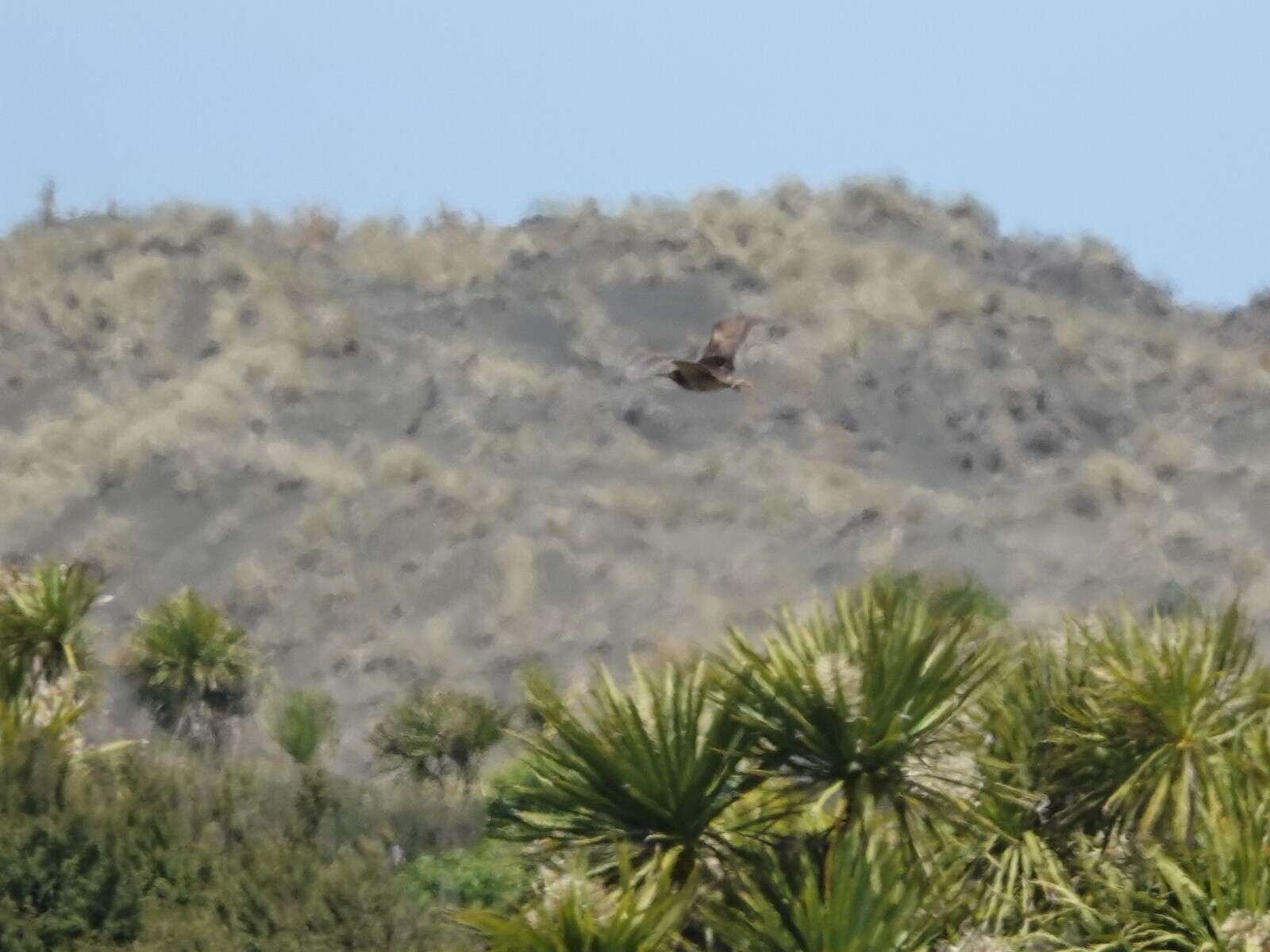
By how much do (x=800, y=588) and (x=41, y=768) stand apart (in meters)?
29.0

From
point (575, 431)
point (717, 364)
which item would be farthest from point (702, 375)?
point (575, 431)

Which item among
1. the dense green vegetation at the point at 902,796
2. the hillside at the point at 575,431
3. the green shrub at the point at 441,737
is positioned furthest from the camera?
the hillside at the point at 575,431

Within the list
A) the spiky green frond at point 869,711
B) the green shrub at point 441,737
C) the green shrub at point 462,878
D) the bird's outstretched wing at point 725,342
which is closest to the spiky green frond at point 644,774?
the spiky green frond at point 869,711

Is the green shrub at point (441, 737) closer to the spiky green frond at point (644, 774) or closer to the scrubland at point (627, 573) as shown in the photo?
the scrubland at point (627, 573)

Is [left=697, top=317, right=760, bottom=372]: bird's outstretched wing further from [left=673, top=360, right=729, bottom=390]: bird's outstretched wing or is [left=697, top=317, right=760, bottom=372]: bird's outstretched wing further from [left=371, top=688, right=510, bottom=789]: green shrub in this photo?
[left=371, top=688, right=510, bottom=789]: green shrub

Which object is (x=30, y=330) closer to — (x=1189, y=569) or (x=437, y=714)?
(x=437, y=714)

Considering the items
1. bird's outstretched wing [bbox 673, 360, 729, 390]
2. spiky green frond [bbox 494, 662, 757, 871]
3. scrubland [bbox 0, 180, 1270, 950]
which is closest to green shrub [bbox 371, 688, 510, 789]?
scrubland [bbox 0, 180, 1270, 950]

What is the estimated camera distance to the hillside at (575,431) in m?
44.1

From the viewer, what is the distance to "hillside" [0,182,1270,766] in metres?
44.1

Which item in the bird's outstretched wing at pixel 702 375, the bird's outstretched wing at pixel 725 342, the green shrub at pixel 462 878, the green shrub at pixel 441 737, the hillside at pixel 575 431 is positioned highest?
the hillside at pixel 575 431

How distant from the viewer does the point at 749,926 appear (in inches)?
367

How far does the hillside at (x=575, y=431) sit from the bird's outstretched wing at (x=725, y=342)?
80.1 ft

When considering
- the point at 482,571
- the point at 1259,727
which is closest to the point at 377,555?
the point at 482,571

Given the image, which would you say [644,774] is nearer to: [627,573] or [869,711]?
[869,711]
